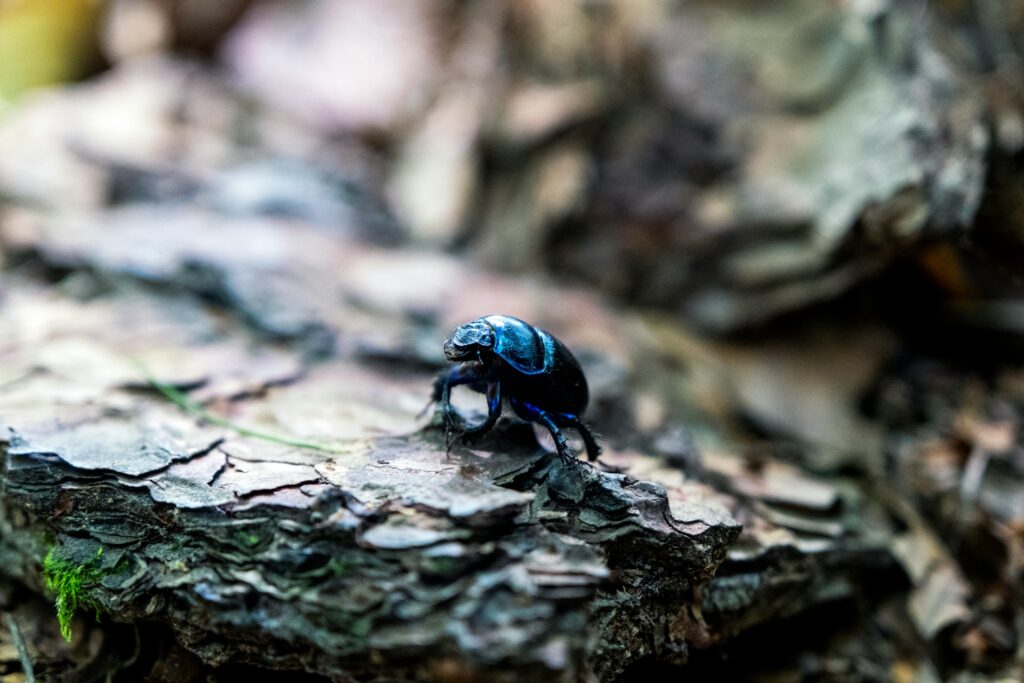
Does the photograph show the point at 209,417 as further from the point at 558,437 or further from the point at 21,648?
the point at 558,437

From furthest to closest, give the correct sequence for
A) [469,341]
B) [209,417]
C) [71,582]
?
[209,417] < [469,341] < [71,582]

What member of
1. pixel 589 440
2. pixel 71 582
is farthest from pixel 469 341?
pixel 71 582

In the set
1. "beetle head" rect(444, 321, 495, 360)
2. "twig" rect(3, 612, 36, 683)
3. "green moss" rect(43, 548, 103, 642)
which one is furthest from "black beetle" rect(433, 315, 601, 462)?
"twig" rect(3, 612, 36, 683)

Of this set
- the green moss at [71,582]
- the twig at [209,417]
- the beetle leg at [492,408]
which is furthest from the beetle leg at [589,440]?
the green moss at [71,582]

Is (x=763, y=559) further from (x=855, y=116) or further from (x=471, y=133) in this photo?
(x=471, y=133)

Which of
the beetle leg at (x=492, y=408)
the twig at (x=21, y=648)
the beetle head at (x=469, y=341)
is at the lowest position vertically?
the twig at (x=21, y=648)

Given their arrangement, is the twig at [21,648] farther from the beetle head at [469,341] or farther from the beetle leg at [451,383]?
the beetle head at [469,341]
